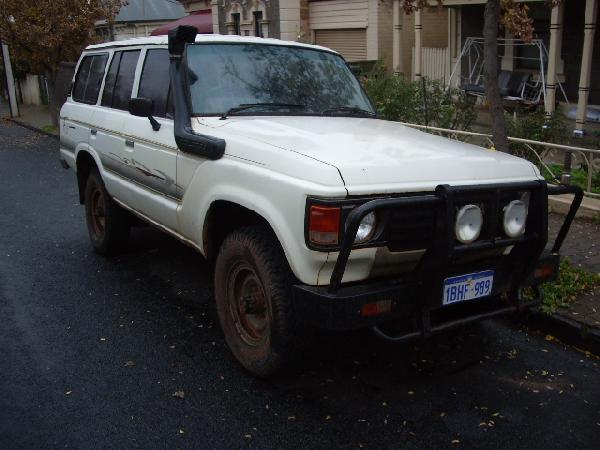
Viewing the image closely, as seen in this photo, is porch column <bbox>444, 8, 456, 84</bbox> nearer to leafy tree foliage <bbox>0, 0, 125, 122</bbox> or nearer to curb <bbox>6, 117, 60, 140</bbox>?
leafy tree foliage <bbox>0, 0, 125, 122</bbox>

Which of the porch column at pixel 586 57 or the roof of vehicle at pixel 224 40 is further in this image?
the porch column at pixel 586 57

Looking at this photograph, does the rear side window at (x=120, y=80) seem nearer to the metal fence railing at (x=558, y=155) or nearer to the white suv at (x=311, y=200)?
the white suv at (x=311, y=200)

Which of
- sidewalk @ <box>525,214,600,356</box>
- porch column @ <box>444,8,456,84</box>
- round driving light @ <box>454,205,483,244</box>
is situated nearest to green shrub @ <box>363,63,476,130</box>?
sidewalk @ <box>525,214,600,356</box>

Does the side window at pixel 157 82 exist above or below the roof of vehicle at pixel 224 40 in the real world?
below

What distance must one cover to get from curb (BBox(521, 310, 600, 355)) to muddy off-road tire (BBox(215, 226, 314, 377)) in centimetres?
206

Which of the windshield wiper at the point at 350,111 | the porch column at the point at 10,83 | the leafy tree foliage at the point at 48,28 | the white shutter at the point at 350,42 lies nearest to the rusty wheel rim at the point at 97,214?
the windshield wiper at the point at 350,111

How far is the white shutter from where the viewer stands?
709 inches

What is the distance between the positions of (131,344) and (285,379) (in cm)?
125

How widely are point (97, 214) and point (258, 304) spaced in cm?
346

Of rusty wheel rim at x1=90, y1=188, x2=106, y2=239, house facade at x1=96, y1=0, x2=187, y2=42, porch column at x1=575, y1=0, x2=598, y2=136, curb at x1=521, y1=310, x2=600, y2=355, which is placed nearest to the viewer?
curb at x1=521, y1=310, x2=600, y2=355

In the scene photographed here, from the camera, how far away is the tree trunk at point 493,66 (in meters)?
6.11

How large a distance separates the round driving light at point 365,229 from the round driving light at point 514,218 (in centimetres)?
83

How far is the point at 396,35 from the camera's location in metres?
15.8

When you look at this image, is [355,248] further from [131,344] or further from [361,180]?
[131,344]
